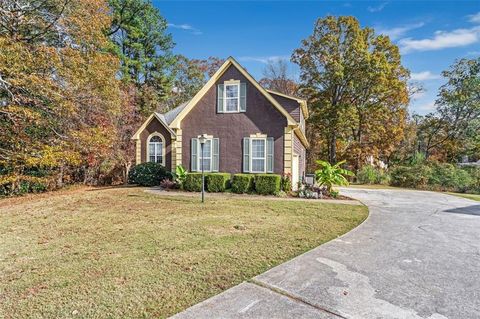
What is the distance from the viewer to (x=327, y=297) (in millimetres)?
3449

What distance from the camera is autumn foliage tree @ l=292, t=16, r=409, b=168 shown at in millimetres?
23875

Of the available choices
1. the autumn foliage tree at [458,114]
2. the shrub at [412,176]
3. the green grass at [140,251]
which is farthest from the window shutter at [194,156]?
the autumn foliage tree at [458,114]

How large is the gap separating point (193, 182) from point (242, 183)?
2.67 m

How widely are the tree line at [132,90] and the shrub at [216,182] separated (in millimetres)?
7331

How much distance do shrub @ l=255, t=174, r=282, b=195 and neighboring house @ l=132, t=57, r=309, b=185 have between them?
983 mm

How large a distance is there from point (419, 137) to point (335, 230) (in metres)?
29.1

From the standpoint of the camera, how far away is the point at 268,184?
13.2 metres

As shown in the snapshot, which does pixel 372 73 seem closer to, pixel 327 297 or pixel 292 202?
pixel 292 202

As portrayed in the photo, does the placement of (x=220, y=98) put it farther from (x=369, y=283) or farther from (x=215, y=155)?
(x=369, y=283)

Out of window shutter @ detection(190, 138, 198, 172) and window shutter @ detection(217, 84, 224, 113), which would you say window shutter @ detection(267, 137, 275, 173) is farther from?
window shutter @ detection(190, 138, 198, 172)

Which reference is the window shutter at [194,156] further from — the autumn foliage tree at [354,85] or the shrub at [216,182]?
the autumn foliage tree at [354,85]

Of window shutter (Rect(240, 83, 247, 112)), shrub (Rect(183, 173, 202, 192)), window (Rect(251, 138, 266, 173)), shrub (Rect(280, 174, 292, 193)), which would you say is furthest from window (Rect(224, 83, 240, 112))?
shrub (Rect(280, 174, 292, 193))

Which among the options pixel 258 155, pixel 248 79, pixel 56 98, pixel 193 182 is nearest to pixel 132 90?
pixel 56 98

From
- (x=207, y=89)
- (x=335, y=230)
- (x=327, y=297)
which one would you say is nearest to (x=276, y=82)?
(x=207, y=89)
